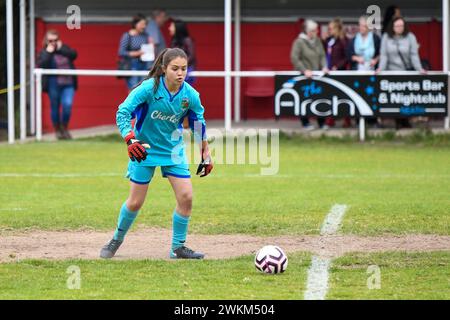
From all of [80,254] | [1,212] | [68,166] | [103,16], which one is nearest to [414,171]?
[68,166]

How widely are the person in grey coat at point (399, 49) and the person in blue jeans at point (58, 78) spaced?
592cm

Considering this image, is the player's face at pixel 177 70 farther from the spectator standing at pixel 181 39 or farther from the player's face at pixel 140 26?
the spectator standing at pixel 181 39

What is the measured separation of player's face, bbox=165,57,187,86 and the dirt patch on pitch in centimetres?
162

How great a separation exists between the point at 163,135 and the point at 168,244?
1404 millimetres

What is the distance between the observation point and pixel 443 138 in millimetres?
20312

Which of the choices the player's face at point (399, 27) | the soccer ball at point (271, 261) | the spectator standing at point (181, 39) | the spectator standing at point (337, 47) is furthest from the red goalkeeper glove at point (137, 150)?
the spectator standing at point (337, 47)

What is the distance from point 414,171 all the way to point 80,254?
26.4 ft

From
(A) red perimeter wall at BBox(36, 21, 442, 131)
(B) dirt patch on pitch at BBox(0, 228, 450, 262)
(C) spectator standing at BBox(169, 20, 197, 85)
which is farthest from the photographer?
(A) red perimeter wall at BBox(36, 21, 442, 131)

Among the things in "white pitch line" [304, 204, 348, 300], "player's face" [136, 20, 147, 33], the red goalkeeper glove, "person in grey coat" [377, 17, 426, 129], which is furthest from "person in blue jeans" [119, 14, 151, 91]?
the red goalkeeper glove

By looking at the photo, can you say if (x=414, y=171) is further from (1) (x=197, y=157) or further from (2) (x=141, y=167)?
(2) (x=141, y=167)

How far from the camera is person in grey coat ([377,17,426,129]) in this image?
65.6 feet

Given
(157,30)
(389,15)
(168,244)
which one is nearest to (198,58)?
(157,30)

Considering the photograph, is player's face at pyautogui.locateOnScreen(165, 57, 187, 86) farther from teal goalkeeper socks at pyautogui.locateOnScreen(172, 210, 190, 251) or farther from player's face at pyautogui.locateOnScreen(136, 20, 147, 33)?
player's face at pyautogui.locateOnScreen(136, 20, 147, 33)

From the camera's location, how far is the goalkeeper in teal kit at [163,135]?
9367 millimetres
